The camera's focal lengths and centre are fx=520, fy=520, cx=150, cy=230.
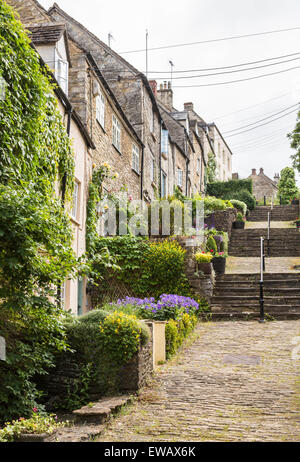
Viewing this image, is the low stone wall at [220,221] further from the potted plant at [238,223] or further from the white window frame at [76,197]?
the white window frame at [76,197]

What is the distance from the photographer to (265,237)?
24094mm

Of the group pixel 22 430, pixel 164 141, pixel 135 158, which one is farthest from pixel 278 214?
pixel 22 430

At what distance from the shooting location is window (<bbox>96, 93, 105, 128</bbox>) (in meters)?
16.3

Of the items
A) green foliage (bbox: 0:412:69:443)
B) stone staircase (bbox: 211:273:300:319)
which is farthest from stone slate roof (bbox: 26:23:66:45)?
green foliage (bbox: 0:412:69:443)

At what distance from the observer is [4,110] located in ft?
25.1

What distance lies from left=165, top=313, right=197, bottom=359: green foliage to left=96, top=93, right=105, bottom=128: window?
725 cm

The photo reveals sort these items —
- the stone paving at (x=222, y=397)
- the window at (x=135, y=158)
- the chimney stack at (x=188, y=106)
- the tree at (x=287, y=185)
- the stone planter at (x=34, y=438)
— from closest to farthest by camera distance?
the stone planter at (x=34, y=438)
the stone paving at (x=222, y=397)
the window at (x=135, y=158)
the chimney stack at (x=188, y=106)
the tree at (x=287, y=185)

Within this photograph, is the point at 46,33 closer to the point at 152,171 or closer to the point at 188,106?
the point at 152,171

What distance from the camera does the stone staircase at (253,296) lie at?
46.9ft

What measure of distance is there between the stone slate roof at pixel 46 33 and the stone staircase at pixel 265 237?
12.5 metres

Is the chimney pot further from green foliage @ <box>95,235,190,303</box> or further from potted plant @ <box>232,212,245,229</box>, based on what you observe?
green foliage @ <box>95,235,190,303</box>

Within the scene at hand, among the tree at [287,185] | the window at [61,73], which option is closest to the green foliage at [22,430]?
the window at [61,73]
